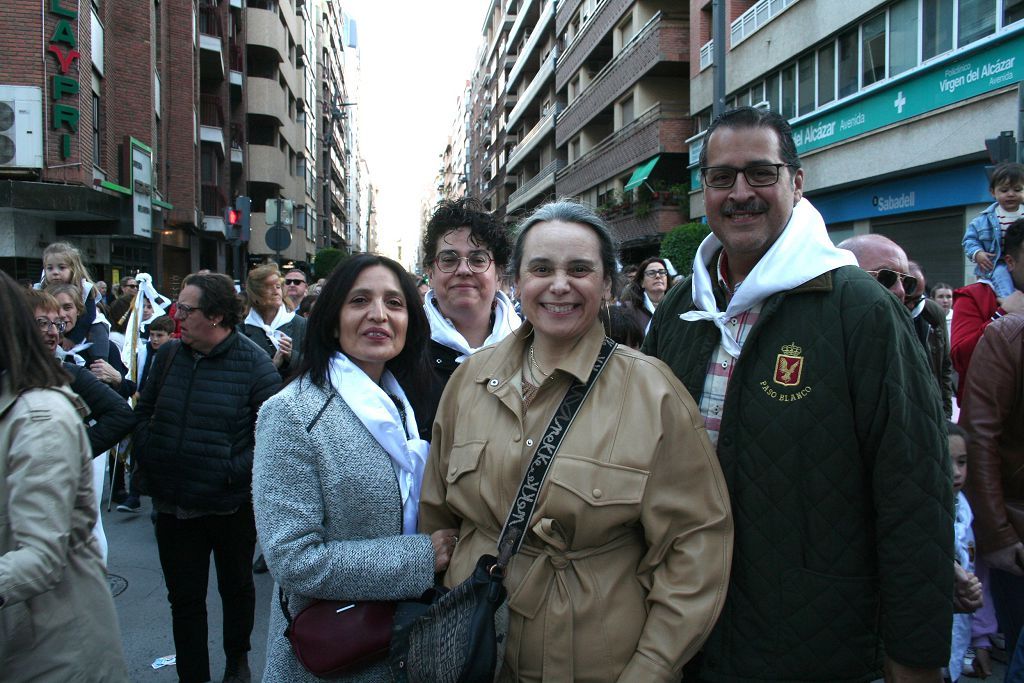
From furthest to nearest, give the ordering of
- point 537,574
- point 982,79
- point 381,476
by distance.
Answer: point 982,79
point 381,476
point 537,574

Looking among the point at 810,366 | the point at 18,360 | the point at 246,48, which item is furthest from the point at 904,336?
the point at 246,48

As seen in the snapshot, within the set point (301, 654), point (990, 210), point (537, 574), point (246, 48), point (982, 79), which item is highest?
point (246, 48)

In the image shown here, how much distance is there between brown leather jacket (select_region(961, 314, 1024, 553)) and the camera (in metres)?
3.17

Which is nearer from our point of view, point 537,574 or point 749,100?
point 537,574

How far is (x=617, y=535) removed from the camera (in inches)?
84.7

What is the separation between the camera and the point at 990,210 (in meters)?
5.90

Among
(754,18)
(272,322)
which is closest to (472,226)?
(272,322)

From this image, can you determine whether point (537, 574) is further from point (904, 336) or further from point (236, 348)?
point (236, 348)

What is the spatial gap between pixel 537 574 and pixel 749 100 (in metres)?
22.0

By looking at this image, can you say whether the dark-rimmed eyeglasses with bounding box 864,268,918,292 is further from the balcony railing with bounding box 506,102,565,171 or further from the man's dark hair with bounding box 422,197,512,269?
the balcony railing with bounding box 506,102,565,171

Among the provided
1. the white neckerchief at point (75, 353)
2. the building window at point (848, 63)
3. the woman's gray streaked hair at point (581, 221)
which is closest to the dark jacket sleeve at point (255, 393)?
the white neckerchief at point (75, 353)

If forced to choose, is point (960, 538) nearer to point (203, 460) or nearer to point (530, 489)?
point (530, 489)

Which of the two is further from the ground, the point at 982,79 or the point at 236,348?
the point at 982,79

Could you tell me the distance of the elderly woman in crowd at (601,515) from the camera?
2.07 metres
